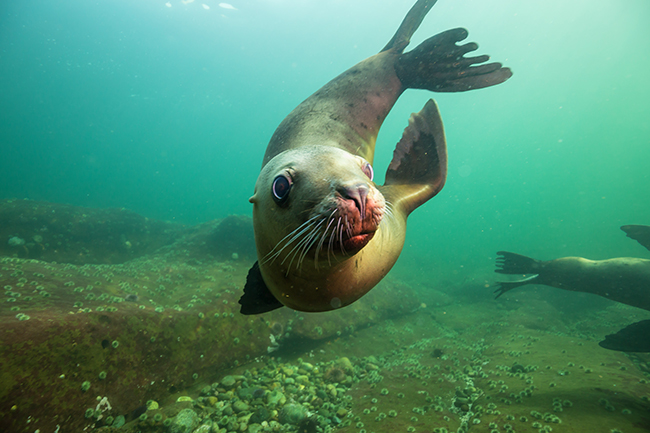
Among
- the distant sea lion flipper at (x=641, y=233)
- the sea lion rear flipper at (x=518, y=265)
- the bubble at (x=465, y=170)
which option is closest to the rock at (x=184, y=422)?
the sea lion rear flipper at (x=518, y=265)

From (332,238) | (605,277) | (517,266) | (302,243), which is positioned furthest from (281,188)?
(605,277)

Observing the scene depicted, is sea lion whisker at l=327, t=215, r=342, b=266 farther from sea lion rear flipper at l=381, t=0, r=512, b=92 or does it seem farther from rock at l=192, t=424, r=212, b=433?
sea lion rear flipper at l=381, t=0, r=512, b=92

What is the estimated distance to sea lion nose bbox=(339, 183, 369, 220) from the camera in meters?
0.89

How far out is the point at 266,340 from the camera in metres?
4.55

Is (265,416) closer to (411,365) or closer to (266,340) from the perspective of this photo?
(266,340)

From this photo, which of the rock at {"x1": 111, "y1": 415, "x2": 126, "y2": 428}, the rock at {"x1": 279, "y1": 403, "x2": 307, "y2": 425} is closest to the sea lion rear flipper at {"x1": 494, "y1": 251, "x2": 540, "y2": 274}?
the rock at {"x1": 279, "y1": 403, "x2": 307, "y2": 425}

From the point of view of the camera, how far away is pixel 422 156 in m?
2.65

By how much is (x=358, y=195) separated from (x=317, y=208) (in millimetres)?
175

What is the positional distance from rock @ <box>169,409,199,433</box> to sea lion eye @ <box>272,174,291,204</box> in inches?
113

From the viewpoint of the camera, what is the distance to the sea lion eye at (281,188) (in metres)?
1.16

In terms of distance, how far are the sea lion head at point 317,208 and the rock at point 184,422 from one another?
2447 millimetres

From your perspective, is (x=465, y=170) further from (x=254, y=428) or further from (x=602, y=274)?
(x=254, y=428)

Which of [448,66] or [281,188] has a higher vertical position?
[448,66]

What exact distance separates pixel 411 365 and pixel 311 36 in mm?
51444
